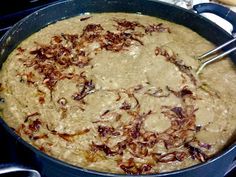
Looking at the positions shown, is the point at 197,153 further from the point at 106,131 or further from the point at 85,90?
the point at 85,90

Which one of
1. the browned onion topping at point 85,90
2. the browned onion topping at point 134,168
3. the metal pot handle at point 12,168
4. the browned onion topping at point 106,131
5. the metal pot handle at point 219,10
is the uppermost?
the metal pot handle at point 219,10

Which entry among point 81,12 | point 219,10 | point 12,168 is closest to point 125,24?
point 81,12

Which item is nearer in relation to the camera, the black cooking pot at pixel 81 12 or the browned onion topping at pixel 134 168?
the black cooking pot at pixel 81 12

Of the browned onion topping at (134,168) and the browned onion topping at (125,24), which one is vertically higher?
the browned onion topping at (125,24)

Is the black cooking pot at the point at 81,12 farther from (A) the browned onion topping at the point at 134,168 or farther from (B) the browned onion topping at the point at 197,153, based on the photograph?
(A) the browned onion topping at the point at 134,168

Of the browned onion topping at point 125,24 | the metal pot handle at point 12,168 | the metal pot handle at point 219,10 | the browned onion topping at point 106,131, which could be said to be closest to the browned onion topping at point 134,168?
the browned onion topping at point 106,131

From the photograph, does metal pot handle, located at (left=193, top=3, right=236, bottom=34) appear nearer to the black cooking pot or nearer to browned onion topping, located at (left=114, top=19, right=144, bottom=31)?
the black cooking pot

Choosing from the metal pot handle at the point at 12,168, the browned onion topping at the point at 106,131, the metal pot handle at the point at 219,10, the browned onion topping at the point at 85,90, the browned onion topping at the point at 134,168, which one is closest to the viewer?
the metal pot handle at the point at 12,168

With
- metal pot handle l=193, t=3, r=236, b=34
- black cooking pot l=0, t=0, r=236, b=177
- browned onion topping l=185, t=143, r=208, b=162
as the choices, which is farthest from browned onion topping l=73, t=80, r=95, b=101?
metal pot handle l=193, t=3, r=236, b=34
